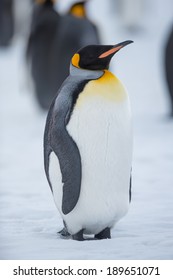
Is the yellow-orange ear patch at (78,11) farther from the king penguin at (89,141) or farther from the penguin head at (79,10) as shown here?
the king penguin at (89,141)

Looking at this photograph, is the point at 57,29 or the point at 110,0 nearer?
the point at 57,29

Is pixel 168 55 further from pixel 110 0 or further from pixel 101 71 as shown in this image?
pixel 110 0

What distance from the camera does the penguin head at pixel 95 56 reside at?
2.10 m

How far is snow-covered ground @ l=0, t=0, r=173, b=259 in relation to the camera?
2107 millimetres

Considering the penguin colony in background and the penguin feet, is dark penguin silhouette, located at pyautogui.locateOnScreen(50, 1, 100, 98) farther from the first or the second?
the penguin feet

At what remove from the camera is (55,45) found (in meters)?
5.27

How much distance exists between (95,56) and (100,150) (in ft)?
0.77

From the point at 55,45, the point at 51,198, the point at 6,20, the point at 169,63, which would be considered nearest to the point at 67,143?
the point at 51,198

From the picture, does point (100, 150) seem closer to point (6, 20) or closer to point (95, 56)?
point (95, 56)

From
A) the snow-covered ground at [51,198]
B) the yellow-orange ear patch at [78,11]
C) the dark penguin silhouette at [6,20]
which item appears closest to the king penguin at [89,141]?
the snow-covered ground at [51,198]

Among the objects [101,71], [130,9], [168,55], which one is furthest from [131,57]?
[101,71]

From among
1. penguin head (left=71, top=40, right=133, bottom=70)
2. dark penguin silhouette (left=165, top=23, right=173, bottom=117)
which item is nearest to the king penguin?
penguin head (left=71, top=40, right=133, bottom=70)
